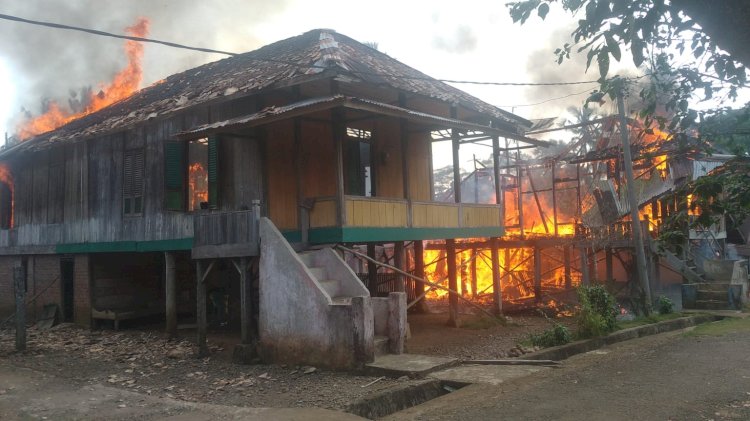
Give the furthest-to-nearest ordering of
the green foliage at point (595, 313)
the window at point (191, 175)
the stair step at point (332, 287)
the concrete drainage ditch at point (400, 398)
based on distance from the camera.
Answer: the window at point (191, 175) < the green foliage at point (595, 313) < the stair step at point (332, 287) < the concrete drainage ditch at point (400, 398)

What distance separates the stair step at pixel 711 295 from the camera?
58.3ft

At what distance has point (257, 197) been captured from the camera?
1284 cm

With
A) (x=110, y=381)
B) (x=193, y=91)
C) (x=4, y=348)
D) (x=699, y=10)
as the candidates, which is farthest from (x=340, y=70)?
(x=4, y=348)

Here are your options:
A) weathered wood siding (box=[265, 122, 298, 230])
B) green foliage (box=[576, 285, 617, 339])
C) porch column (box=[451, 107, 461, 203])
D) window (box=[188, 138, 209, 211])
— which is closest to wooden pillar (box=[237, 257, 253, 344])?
weathered wood siding (box=[265, 122, 298, 230])

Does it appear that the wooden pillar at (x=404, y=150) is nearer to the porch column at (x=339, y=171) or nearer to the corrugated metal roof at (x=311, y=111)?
the corrugated metal roof at (x=311, y=111)

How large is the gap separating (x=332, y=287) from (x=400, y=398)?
3.38 metres

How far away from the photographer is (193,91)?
15.0 m

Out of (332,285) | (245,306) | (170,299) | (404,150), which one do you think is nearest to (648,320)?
(404,150)

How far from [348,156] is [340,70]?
3230mm

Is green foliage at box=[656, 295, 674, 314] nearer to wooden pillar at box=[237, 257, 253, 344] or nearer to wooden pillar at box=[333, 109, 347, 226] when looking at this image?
→ wooden pillar at box=[333, 109, 347, 226]

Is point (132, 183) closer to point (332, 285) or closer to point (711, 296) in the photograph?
point (332, 285)

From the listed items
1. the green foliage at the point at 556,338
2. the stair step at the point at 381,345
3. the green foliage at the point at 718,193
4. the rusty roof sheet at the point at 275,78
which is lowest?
the green foliage at the point at 556,338

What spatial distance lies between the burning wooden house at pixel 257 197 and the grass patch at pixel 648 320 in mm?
4325

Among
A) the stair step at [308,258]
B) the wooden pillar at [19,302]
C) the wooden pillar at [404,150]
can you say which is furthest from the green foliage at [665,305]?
the wooden pillar at [19,302]
